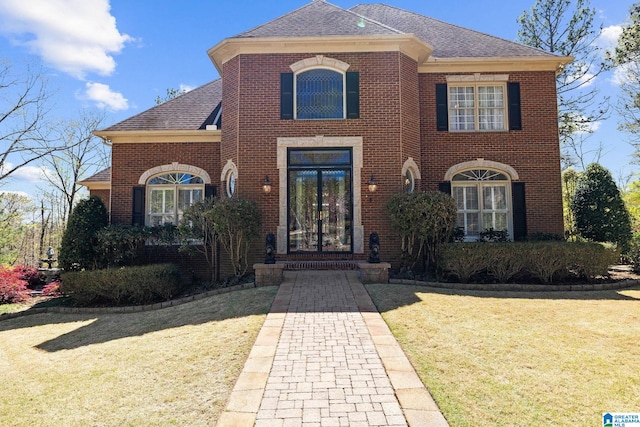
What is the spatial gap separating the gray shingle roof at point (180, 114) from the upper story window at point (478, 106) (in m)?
8.51

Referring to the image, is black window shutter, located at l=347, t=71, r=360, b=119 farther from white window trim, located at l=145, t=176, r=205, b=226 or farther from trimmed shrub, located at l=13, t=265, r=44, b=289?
trimmed shrub, located at l=13, t=265, r=44, b=289

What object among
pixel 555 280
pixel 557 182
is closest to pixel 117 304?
pixel 555 280

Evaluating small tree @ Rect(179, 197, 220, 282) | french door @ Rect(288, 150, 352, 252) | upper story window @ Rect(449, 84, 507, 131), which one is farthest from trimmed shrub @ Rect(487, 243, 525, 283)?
small tree @ Rect(179, 197, 220, 282)

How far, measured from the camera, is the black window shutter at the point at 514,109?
1159 centimetres

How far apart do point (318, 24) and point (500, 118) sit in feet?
21.8

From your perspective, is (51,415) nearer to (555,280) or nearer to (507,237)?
(555,280)

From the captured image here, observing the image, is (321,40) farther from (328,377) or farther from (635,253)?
(635,253)

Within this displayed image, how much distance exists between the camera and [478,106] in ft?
38.5

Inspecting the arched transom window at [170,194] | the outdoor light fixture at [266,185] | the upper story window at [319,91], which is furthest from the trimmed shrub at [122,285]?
the upper story window at [319,91]

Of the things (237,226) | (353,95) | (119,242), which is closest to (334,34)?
(353,95)

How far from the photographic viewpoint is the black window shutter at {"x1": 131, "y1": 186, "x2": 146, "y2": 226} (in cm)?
1185

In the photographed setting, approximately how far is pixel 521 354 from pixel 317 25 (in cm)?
1030

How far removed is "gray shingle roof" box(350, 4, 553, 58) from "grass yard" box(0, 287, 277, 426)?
10244 mm

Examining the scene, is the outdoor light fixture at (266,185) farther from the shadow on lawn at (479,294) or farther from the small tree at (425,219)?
the shadow on lawn at (479,294)
